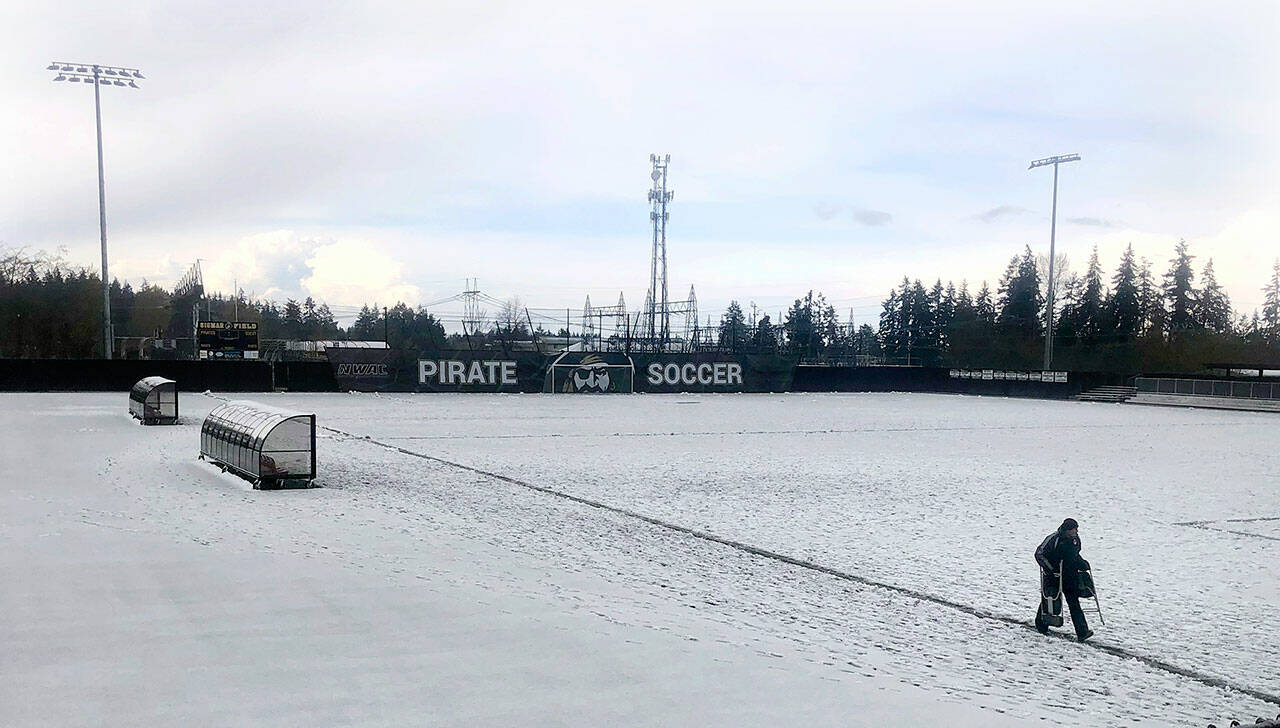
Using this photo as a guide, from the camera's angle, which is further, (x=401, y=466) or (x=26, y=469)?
(x=401, y=466)

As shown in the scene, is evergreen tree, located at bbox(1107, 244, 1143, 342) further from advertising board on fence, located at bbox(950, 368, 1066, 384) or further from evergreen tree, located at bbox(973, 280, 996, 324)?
advertising board on fence, located at bbox(950, 368, 1066, 384)

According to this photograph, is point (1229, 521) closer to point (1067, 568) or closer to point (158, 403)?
point (1067, 568)

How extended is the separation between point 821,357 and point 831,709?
64263mm

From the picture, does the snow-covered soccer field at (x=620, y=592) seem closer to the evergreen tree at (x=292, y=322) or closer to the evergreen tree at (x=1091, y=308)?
the evergreen tree at (x=1091, y=308)

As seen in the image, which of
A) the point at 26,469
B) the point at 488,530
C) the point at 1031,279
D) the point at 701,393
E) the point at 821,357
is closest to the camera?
the point at 488,530

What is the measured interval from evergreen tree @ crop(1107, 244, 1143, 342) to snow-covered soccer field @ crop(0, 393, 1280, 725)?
8461 cm

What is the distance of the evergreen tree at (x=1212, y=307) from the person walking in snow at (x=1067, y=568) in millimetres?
104181

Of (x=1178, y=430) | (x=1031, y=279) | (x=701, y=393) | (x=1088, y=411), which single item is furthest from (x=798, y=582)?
(x=1031, y=279)

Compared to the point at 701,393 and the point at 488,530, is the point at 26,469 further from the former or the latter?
the point at 701,393

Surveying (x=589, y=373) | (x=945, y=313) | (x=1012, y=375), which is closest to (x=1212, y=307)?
(x=945, y=313)

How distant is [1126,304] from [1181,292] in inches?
254

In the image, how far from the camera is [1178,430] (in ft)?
112

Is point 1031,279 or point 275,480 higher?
point 1031,279

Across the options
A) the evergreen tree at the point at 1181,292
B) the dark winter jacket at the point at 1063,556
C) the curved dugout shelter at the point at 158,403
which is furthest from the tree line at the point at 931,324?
the dark winter jacket at the point at 1063,556
